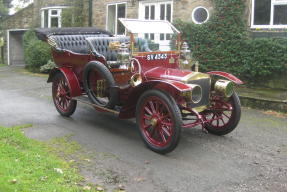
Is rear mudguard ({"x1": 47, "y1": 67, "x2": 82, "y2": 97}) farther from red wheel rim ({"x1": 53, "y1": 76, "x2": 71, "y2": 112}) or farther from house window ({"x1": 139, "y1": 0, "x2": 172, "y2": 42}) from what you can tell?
house window ({"x1": 139, "y1": 0, "x2": 172, "y2": 42})

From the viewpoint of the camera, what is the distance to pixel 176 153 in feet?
18.1

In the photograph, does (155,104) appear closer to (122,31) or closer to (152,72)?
(152,72)

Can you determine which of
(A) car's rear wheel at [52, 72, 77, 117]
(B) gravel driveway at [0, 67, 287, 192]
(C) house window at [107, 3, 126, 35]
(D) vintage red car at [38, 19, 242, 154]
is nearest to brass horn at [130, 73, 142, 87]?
(D) vintage red car at [38, 19, 242, 154]

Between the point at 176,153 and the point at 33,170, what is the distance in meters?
2.06

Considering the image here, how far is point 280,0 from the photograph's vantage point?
1062cm

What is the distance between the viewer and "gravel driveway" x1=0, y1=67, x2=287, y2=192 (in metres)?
4.51

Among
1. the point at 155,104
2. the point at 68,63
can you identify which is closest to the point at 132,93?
the point at 155,104

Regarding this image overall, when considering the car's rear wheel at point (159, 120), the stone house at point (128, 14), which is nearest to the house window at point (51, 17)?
the stone house at point (128, 14)

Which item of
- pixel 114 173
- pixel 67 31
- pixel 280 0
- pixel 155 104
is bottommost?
pixel 114 173

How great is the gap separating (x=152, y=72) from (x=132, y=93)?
0.52 m

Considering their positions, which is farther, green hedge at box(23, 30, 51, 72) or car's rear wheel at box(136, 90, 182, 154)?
green hedge at box(23, 30, 51, 72)

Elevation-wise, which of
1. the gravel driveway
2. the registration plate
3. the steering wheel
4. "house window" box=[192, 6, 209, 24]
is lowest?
the gravel driveway

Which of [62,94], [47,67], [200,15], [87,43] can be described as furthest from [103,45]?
[47,67]

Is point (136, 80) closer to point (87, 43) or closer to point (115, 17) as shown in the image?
point (87, 43)
